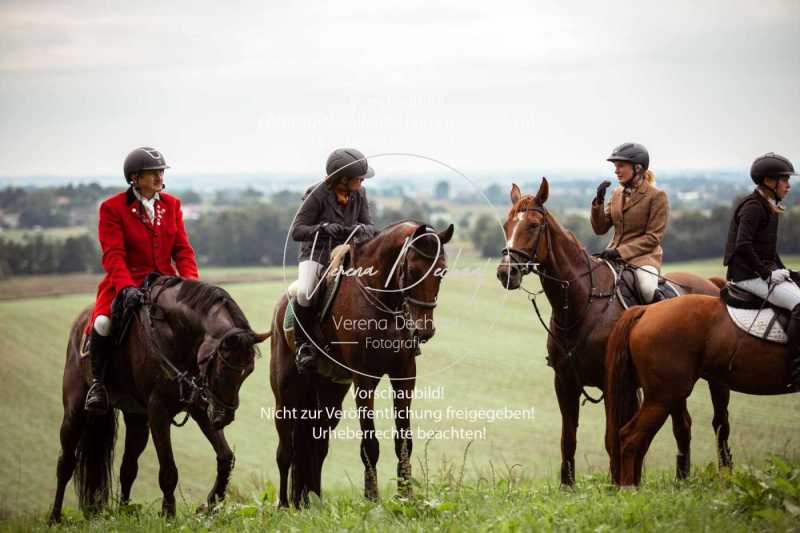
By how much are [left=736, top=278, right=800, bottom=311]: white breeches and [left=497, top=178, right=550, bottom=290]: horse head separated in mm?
1922

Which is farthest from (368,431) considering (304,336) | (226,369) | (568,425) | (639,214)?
(639,214)

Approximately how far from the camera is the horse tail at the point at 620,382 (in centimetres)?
762

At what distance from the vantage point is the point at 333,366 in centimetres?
852

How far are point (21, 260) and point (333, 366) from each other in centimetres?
4704

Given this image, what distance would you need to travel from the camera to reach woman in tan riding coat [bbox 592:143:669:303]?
9.02m

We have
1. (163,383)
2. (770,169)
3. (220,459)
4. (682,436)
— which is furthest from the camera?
(682,436)

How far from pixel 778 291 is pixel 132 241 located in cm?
628

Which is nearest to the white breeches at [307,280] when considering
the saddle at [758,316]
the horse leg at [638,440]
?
the horse leg at [638,440]

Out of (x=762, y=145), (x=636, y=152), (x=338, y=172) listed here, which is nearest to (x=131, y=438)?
(x=338, y=172)

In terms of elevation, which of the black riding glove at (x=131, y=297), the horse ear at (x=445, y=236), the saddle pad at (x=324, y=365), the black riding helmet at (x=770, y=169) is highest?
the black riding helmet at (x=770, y=169)

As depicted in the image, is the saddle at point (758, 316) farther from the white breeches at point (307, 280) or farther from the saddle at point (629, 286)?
the white breeches at point (307, 280)

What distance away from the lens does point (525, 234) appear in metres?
8.12

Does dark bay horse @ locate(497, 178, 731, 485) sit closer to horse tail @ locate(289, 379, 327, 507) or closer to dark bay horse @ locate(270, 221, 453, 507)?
dark bay horse @ locate(270, 221, 453, 507)

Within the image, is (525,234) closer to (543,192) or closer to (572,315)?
(543,192)
